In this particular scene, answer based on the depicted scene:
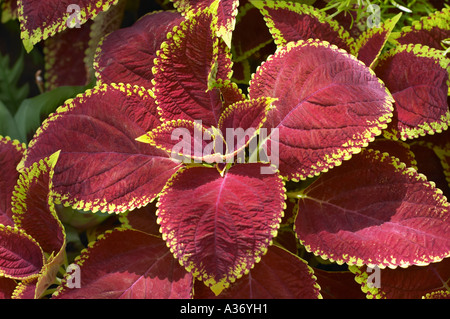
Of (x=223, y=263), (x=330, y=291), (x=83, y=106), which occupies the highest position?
(x=83, y=106)

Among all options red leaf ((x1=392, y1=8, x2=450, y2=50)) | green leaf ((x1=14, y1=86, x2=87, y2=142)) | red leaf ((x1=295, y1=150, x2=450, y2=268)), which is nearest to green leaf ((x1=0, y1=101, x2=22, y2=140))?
green leaf ((x1=14, y1=86, x2=87, y2=142))

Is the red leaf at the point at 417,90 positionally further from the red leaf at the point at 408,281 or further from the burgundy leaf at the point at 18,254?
the burgundy leaf at the point at 18,254

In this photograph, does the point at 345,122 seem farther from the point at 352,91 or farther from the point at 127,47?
the point at 127,47

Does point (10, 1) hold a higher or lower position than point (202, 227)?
higher

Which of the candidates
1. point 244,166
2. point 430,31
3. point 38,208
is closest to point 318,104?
point 244,166

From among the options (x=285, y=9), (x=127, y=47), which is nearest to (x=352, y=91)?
(x=285, y=9)

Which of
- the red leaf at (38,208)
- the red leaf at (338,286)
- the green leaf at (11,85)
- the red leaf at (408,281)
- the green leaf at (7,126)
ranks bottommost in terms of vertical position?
the red leaf at (338,286)

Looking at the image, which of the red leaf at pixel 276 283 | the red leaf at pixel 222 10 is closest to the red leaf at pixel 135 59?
the red leaf at pixel 222 10

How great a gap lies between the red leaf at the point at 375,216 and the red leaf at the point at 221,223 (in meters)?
0.07

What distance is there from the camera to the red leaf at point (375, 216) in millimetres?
452

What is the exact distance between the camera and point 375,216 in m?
0.48

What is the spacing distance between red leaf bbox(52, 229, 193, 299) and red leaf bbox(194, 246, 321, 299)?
0.09 ft

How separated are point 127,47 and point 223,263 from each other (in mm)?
282

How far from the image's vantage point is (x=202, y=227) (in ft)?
1.40
